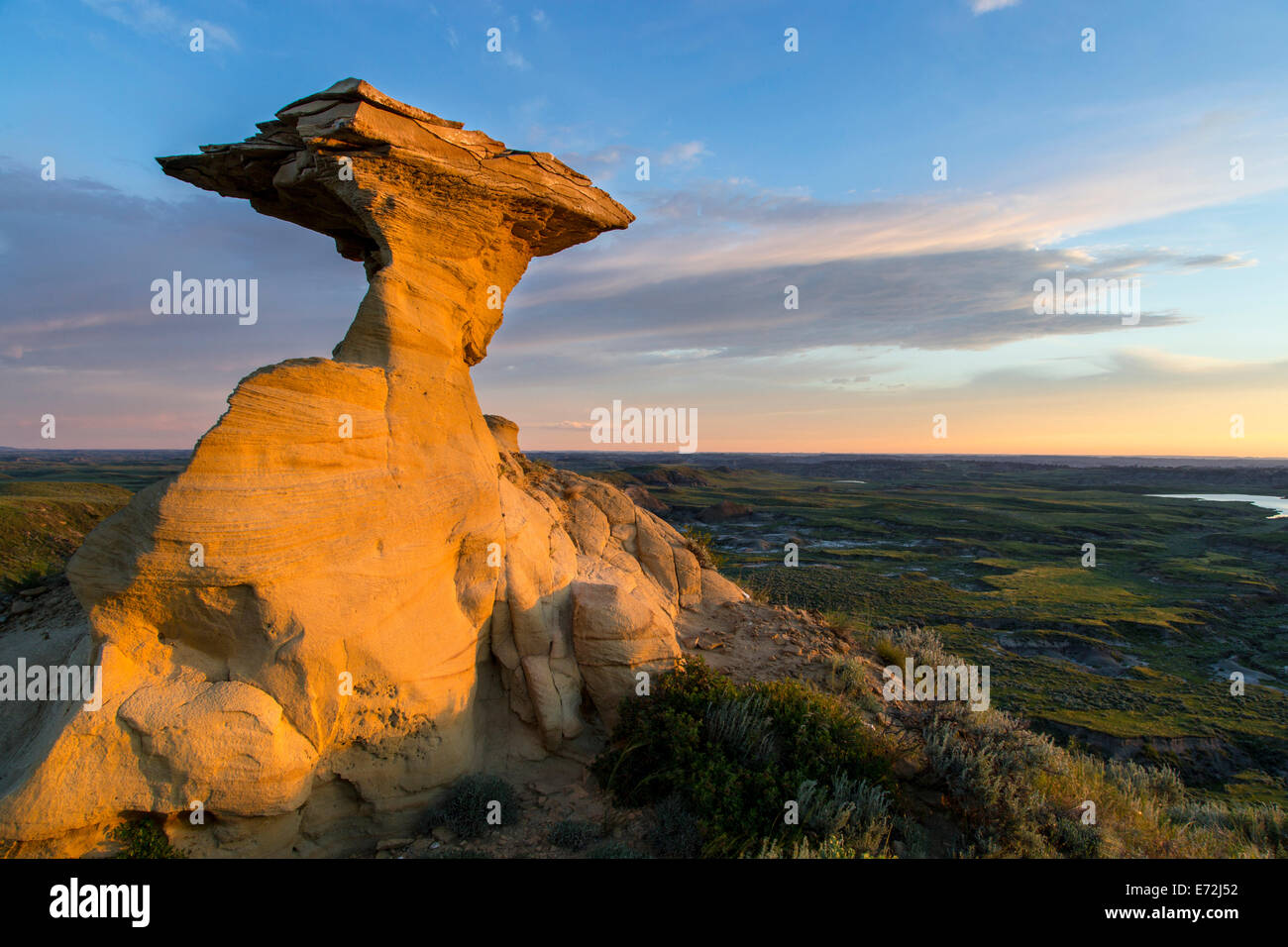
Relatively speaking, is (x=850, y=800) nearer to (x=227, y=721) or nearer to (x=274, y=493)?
(x=227, y=721)

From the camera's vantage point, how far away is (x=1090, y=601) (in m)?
28.3

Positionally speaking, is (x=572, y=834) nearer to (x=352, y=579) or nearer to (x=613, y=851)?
(x=613, y=851)

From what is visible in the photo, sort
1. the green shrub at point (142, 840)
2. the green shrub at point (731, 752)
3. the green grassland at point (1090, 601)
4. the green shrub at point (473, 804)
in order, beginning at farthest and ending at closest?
the green grassland at point (1090, 601) < the green shrub at point (473, 804) < the green shrub at point (731, 752) < the green shrub at point (142, 840)

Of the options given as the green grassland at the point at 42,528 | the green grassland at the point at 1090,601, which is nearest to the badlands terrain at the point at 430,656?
the green grassland at the point at 1090,601

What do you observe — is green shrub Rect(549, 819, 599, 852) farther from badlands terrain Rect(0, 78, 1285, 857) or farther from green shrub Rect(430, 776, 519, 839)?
green shrub Rect(430, 776, 519, 839)

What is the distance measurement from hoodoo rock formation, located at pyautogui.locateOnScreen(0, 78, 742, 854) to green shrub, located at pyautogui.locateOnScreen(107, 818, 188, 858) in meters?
0.14

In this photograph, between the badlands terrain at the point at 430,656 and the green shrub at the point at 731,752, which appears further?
the green shrub at the point at 731,752

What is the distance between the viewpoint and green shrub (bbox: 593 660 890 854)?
6410mm

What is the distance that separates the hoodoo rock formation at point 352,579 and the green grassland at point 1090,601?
841 cm

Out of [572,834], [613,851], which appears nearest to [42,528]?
[572,834]

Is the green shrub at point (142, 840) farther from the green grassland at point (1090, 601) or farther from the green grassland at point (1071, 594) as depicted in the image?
the green grassland at point (1090, 601)

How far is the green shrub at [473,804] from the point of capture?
6.59 m

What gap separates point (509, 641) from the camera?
815 cm

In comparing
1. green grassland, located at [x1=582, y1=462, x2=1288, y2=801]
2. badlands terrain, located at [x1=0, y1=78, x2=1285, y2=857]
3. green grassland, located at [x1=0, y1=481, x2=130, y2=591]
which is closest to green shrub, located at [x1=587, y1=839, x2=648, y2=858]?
badlands terrain, located at [x1=0, y1=78, x2=1285, y2=857]
